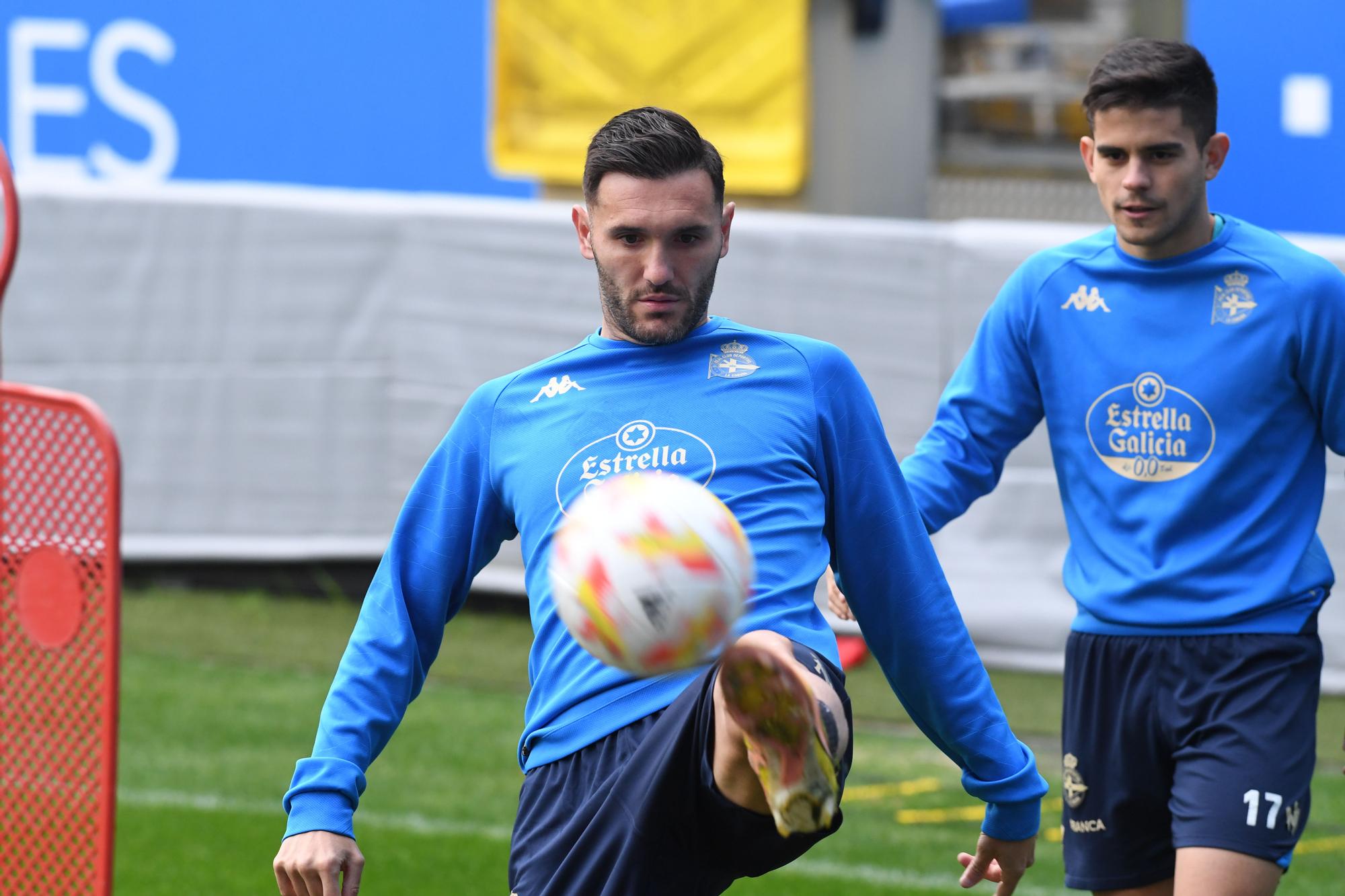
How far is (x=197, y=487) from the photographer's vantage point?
34.2 feet

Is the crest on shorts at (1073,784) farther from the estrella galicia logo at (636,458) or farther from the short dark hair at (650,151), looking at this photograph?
the short dark hair at (650,151)

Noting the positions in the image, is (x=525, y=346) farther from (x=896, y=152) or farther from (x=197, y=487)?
(x=896, y=152)

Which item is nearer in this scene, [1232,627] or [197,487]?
[1232,627]

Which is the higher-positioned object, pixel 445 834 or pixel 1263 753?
pixel 1263 753

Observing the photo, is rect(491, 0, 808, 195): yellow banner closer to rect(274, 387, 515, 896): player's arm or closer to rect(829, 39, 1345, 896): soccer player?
rect(829, 39, 1345, 896): soccer player

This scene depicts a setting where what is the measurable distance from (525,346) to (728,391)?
644 cm

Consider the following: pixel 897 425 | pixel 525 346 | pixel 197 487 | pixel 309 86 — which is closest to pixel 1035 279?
pixel 897 425

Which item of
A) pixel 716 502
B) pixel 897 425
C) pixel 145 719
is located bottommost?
pixel 145 719

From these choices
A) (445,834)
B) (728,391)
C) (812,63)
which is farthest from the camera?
(812,63)

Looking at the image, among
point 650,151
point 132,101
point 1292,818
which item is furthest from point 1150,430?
point 132,101

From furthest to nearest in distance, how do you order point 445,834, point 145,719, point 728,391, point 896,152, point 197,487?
point 896,152, point 197,487, point 145,719, point 445,834, point 728,391

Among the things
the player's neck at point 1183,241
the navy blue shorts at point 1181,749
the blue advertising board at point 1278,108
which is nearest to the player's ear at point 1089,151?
the player's neck at point 1183,241

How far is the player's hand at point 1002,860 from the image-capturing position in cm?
366

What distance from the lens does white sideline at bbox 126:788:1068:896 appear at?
6.23 m
